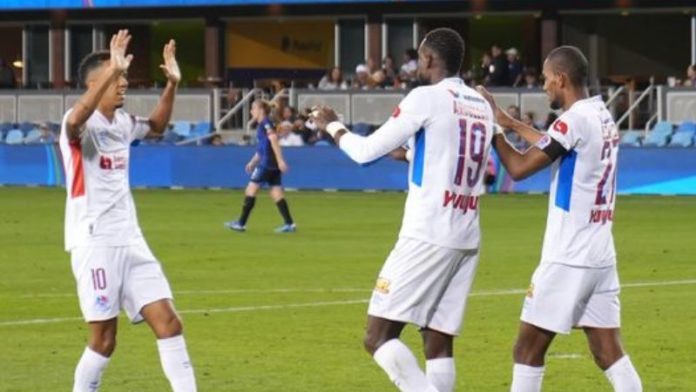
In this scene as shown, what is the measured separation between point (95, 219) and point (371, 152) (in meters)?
1.80

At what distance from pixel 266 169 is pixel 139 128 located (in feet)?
57.2

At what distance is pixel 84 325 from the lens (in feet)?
56.4

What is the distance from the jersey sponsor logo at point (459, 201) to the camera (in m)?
10.7

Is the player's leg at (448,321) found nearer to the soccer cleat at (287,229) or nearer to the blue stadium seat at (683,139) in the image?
the soccer cleat at (287,229)

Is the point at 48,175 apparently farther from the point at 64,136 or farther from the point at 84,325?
the point at 64,136

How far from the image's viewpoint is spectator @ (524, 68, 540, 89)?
149 feet

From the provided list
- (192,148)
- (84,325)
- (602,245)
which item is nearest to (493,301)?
(84,325)

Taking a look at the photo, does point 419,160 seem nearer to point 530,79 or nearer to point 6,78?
point 530,79

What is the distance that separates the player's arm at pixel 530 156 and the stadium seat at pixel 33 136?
37.6 meters

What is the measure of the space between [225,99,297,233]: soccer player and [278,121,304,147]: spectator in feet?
40.3

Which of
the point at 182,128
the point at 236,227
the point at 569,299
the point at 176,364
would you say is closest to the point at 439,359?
the point at 569,299

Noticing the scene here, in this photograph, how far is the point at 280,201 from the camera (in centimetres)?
2886

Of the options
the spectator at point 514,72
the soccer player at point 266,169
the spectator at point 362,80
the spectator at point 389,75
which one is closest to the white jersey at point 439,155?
the soccer player at point 266,169

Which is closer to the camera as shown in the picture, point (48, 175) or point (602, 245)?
point (602, 245)
